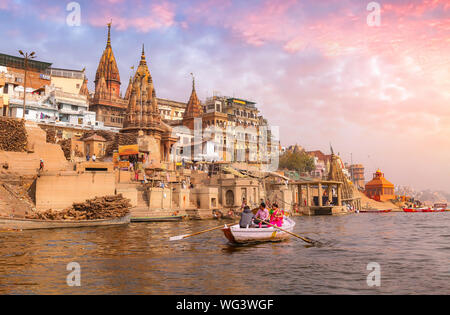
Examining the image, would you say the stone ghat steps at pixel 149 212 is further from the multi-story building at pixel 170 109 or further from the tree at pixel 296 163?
the tree at pixel 296 163

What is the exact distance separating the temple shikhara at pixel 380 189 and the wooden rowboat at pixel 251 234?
397 ft

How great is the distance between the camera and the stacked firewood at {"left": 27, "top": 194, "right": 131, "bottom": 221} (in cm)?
3572

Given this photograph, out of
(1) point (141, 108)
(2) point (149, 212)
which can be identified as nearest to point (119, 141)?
(1) point (141, 108)

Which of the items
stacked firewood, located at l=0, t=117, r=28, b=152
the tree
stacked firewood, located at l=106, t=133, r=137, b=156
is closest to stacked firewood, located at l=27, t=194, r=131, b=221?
stacked firewood, located at l=0, t=117, r=28, b=152

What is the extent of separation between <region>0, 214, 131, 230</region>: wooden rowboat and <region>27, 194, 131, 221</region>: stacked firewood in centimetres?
79

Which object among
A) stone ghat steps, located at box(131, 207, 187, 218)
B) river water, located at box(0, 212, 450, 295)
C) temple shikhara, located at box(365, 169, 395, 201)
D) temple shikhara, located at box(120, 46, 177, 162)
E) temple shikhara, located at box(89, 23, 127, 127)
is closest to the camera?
river water, located at box(0, 212, 450, 295)

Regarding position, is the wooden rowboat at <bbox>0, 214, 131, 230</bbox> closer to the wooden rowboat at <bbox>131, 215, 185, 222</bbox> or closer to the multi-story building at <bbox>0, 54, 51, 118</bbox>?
the wooden rowboat at <bbox>131, 215, 185, 222</bbox>

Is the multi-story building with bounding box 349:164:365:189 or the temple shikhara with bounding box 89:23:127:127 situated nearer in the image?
the temple shikhara with bounding box 89:23:127:127

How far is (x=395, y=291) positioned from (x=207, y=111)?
310ft

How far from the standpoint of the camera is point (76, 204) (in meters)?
37.3

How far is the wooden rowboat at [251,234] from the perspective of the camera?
69.9ft

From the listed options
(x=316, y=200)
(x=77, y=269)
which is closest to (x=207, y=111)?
(x=316, y=200)

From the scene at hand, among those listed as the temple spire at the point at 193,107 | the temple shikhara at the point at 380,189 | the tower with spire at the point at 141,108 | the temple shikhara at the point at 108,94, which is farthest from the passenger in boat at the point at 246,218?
the temple shikhara at the point at 380,189

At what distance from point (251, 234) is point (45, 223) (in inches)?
741
